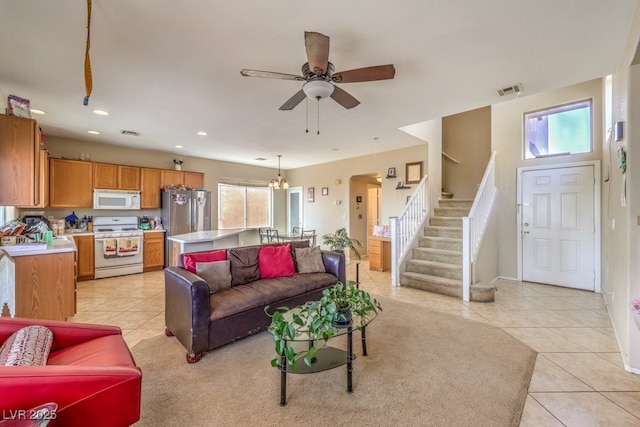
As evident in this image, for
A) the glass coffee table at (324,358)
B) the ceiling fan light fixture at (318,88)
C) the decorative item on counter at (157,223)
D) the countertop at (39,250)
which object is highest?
the ceiling fan light fixture at (318,88)

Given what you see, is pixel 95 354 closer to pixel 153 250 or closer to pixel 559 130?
pixel 153 250

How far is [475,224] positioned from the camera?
13.9 ft

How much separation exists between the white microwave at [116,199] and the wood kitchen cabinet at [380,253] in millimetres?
4938

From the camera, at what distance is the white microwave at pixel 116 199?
523 cm

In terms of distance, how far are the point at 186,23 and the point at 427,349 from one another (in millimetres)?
3304

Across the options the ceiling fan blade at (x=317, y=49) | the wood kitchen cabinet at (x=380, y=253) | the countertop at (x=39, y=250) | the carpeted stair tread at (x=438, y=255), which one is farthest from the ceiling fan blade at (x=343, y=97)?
the wood kitchen cabinet at (x=380, y=253)

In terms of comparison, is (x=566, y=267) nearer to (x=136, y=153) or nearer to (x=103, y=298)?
(x=103, y=298)

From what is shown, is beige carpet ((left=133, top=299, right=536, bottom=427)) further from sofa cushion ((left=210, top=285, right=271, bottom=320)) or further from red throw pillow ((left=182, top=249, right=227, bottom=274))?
red throw pillow ((left=182, top=249, right=227, bottom=274))

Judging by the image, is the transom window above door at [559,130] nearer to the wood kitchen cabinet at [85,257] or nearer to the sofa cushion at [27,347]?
the sofa cushion at [27,347]

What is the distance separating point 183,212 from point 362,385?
5.36 meters

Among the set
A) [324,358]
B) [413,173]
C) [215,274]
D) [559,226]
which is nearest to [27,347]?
[215,274]

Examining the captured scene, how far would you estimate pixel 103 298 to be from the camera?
13.2ft

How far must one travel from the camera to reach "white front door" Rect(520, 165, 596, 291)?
167 inches

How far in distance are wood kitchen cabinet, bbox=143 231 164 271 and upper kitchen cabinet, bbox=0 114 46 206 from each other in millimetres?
2987
